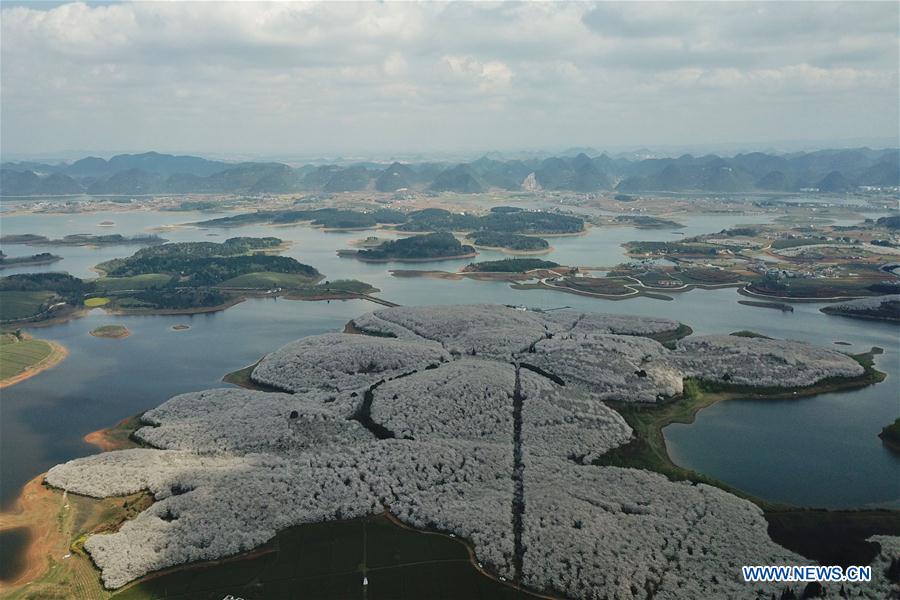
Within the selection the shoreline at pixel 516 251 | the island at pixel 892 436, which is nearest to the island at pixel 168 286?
the shoreline at pixel 516 251

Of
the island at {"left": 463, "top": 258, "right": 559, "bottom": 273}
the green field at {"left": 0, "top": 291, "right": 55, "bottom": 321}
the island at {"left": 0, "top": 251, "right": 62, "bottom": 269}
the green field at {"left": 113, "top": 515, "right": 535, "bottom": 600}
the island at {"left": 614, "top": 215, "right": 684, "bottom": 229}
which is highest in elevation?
the island at {"left": 614, "top": 215, "right": 684, "bottom": 229}

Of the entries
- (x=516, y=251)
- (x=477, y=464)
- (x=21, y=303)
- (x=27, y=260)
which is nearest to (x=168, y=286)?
(x=21, y=303)

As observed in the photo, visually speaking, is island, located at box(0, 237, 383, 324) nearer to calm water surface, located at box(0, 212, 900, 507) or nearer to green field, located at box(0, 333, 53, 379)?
calm water surface, located at box(0, 212, 900, 507)

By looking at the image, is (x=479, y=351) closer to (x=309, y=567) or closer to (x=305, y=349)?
(x=305, y=349)

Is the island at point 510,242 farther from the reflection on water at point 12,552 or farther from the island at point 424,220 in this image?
the reflection on water at point 12,552

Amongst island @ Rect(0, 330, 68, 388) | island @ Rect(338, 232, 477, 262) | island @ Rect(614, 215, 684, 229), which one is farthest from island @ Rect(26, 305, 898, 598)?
island @ Rect(614, 215, 684, 229)

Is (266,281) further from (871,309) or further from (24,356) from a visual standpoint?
(871,309)
